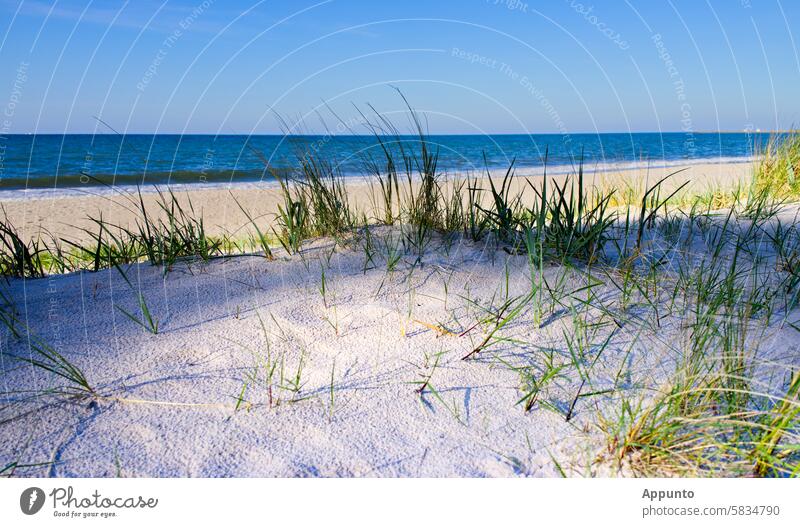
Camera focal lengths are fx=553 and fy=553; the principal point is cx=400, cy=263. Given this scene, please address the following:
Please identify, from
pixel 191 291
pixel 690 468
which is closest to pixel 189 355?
pixel 191 291

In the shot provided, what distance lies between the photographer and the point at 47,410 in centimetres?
142
